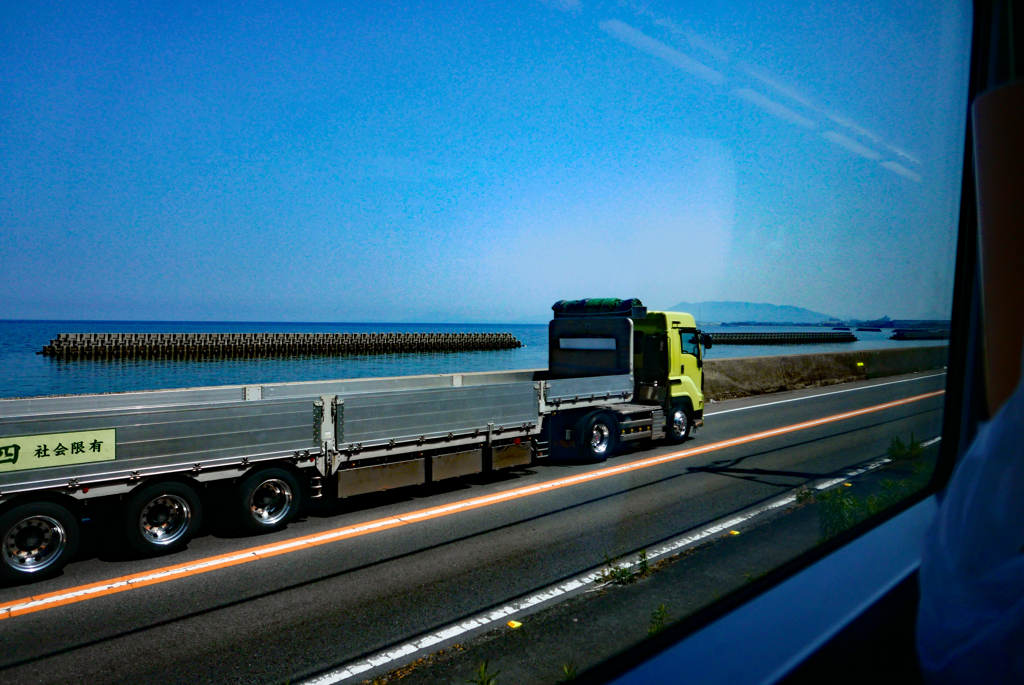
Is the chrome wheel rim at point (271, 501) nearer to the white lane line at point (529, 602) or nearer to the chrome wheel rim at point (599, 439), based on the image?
the white lane line at point (529, 602)

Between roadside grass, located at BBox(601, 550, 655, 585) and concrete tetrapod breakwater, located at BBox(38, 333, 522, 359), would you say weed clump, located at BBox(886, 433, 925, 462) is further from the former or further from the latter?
concrete tetrapod breakwater, located at BBox(38, 333, 522, 359)

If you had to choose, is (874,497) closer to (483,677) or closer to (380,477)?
(483,677)

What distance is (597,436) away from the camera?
33.0 feet

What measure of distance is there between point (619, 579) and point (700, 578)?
1.05m

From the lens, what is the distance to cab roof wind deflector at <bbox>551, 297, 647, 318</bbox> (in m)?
10.3

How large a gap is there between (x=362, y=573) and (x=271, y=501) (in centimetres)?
206

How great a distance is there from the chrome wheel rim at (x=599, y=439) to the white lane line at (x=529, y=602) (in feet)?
16.5

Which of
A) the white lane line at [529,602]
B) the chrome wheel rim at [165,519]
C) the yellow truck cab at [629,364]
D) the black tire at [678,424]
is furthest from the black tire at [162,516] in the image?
the black tire at [678,424]

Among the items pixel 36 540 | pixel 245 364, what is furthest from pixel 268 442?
pixel 245 364

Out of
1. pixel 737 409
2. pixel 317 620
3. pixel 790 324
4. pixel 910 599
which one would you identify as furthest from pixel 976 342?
pixel 737 409

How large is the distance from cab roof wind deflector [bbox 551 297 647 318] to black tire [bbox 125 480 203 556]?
676 cm

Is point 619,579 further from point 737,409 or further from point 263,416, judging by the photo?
point 737,409

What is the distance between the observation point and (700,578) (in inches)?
111

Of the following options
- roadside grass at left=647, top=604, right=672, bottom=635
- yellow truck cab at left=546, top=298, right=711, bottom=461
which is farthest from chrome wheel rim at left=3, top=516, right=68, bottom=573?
yellow truck cab at left=546, top=298, right=711, bottom=461
